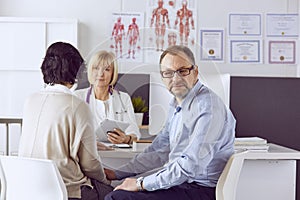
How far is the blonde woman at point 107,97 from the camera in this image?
1.98 m

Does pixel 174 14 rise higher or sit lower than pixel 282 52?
higher

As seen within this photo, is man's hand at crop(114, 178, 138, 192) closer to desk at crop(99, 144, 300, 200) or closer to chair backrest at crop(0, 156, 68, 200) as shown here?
chair backrest at crop(0, 156, 68, 200)

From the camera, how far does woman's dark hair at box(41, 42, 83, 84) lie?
222cm

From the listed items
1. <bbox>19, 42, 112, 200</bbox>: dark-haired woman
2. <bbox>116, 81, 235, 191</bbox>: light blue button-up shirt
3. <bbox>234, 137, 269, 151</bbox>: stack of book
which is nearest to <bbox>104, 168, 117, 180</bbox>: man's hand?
<bbox>19, 42, 112, 200</bbox>: dark-haired woman

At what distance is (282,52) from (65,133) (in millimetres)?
2990

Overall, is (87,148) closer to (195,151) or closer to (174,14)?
(195,151)

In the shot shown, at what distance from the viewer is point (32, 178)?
1926mm

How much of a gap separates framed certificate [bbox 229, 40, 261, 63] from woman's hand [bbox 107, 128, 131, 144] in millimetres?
2687

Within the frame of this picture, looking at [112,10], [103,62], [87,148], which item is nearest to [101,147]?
[87,148]

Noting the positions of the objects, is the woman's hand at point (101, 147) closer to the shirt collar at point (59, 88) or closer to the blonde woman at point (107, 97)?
the blonde woman at point (107, 97)

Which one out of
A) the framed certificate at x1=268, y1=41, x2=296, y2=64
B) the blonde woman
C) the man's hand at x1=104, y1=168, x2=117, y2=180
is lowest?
the man's hand at x1=104, y1=168, x2=117, y2=180

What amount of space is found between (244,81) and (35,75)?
1.62m

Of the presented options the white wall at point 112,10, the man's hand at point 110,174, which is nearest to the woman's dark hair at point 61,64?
the man's hand at point 110,174

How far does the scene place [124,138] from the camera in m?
2.11
